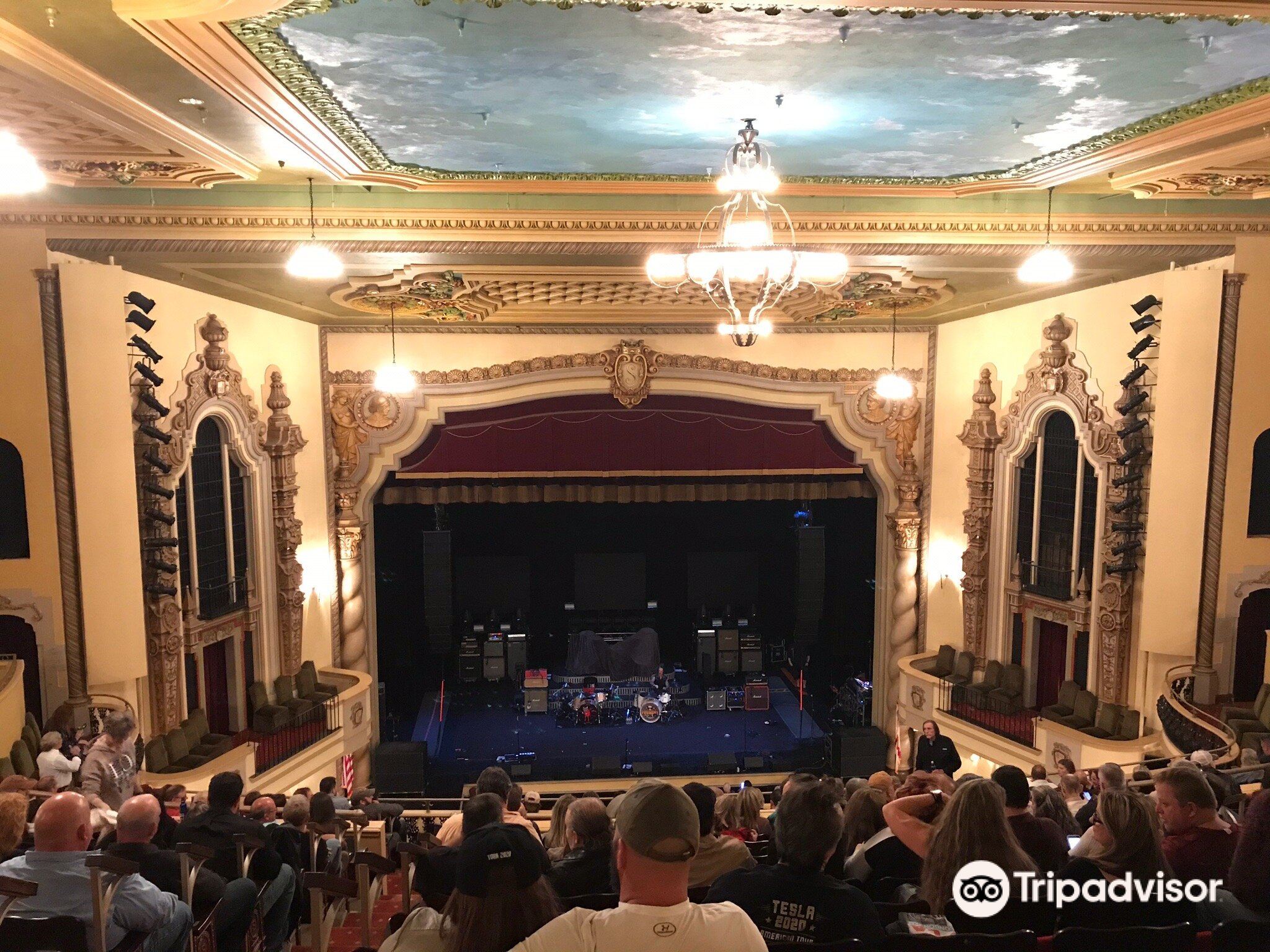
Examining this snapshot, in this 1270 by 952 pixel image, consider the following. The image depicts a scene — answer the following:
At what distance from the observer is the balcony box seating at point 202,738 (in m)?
9.81

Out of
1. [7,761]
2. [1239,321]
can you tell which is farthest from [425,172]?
[1239,321]

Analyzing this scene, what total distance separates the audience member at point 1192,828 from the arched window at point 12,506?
9.53m

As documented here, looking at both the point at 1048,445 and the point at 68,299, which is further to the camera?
the point at 1048,445

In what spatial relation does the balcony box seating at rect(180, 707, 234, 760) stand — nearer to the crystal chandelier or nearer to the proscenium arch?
the proscenium arch

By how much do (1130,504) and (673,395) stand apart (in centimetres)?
653

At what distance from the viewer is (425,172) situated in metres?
6.77

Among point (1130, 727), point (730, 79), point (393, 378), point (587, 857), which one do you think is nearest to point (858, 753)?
point (1130, 727)

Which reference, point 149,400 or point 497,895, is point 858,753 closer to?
point 149,400

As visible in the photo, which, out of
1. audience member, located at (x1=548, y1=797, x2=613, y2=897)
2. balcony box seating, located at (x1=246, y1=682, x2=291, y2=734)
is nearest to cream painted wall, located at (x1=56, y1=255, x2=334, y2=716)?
balcony box seating, located at (x1=246, y1=682, x2=291, y2=734)

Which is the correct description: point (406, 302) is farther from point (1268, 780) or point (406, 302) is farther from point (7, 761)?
point (1268, 780)

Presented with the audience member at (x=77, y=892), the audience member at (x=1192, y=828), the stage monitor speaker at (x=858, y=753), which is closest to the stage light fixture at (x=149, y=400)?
the audience member at (x=77, y=892)

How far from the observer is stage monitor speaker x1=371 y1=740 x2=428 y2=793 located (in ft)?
40.8

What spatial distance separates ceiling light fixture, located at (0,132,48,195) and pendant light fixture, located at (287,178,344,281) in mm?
2068

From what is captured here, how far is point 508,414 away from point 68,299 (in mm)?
6403
